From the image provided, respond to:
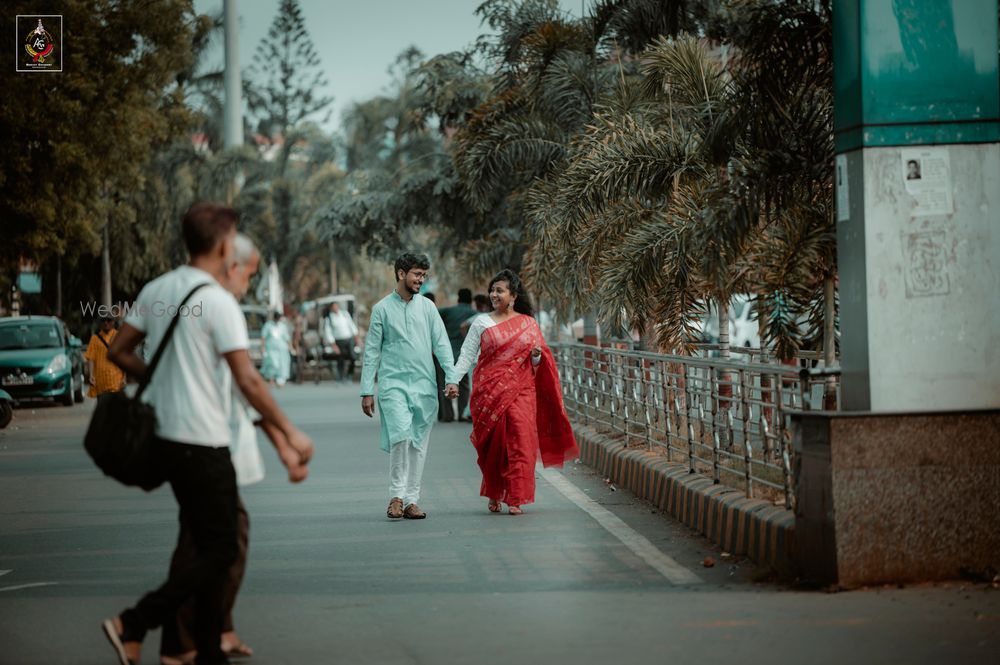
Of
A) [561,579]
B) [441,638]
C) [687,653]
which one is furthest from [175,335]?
[561,579]

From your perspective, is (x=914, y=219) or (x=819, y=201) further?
(x=819, y=201)

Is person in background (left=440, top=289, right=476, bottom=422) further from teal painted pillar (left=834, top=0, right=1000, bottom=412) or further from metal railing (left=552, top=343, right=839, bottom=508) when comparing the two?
teal painted pillar (left=834, top=0, right=1000, bottom=412)

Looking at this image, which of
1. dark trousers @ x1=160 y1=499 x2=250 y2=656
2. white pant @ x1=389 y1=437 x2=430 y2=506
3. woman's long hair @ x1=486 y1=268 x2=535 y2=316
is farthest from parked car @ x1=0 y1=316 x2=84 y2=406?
dark trousers @ x1=160 y1=499 x2=250 y2=656

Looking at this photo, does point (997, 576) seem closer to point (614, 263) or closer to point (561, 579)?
point (561, 579)

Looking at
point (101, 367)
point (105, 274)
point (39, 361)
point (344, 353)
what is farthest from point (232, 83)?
point (101, 367)

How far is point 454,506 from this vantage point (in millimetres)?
11680

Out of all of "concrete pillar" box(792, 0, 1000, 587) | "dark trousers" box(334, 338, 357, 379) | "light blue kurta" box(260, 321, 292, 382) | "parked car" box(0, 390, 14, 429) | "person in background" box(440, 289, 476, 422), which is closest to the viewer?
"concrete pillar" box(792, 0, 1000, 587)

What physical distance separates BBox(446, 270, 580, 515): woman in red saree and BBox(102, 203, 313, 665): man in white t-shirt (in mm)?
5473

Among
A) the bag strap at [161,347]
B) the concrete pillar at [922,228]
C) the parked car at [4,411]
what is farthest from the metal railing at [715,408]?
the parked car at [4,411]

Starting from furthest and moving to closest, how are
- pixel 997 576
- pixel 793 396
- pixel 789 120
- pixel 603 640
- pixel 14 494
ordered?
pixel 14 494
pixel 789 120
pixel 793 396
pixel 997 576
pixel 603 640

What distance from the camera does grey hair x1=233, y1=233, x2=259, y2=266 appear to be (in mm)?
5973

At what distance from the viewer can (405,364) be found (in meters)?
11.2

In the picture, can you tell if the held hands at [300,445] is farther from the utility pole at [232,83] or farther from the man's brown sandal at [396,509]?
the utility pole at [232,83]

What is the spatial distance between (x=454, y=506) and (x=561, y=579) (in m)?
3.70
